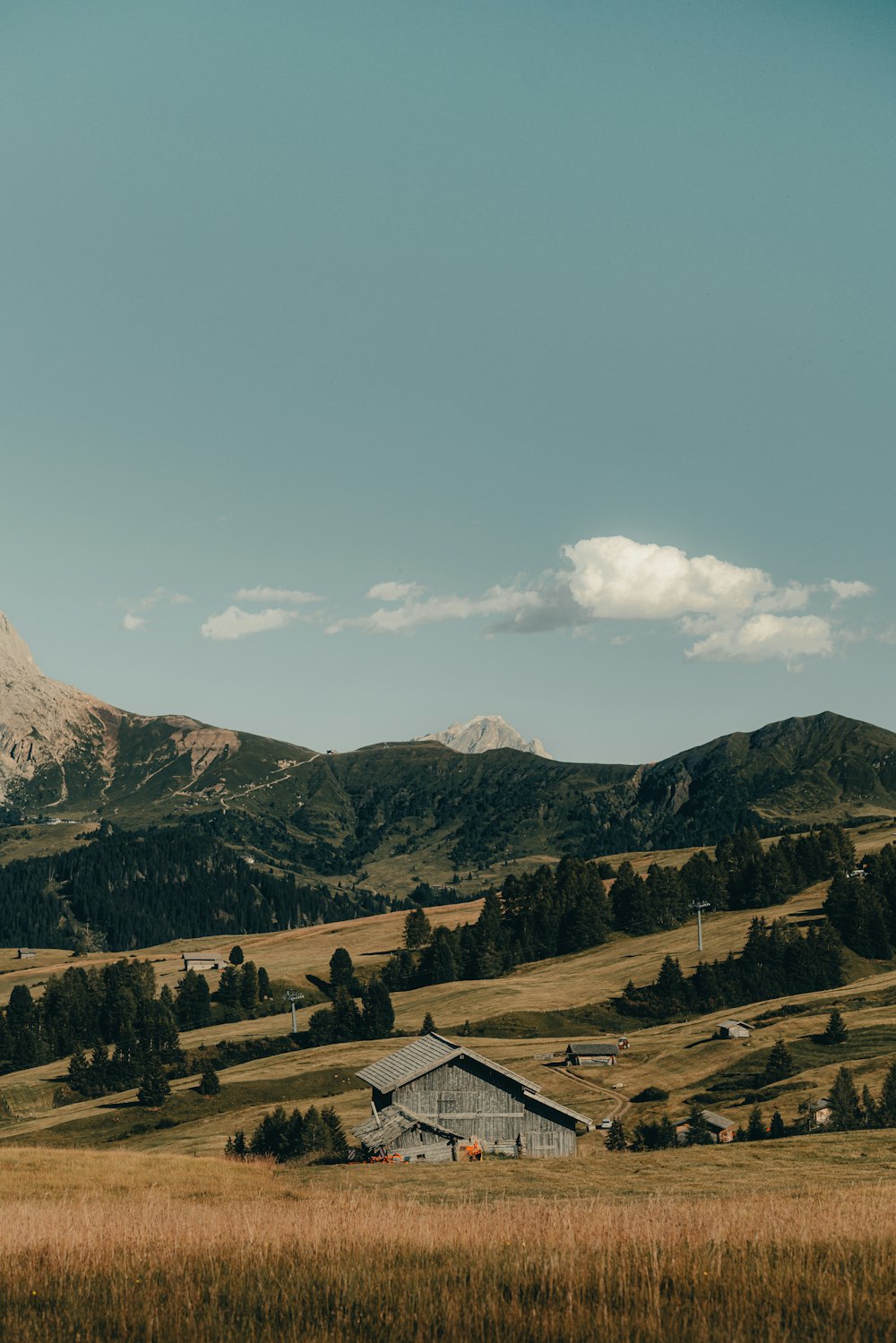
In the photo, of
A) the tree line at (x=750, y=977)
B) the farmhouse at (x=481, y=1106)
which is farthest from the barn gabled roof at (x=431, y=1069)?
the tree line at (x=750, y=977)

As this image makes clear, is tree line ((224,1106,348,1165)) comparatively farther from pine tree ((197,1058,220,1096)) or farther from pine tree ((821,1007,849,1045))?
pine tree ((821,1007,849,1045))

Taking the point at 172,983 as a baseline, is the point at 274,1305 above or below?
above

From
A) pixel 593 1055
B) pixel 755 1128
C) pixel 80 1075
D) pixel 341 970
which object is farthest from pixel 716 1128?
pixel 341 970

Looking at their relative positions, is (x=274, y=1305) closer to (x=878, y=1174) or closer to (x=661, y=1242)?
(x=661, y=1242)

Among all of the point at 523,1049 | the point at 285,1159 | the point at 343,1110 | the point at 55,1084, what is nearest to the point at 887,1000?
the point at 523,1049

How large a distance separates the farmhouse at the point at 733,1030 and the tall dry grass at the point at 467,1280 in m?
107

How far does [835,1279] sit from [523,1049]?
11881cm

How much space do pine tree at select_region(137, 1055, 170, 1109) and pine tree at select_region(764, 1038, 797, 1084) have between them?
62.7 meters

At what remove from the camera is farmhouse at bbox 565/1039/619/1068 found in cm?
11075

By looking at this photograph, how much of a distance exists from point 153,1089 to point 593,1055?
47.1m

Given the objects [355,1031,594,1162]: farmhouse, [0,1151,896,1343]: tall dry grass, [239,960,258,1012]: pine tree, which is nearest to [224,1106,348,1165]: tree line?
[355,1031,594,1162]: farmhouse

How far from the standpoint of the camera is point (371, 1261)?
405 inches

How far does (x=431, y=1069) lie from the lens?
2778 inches

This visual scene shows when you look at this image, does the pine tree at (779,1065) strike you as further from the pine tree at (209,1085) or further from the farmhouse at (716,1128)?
the pine tree at (209,1085)
